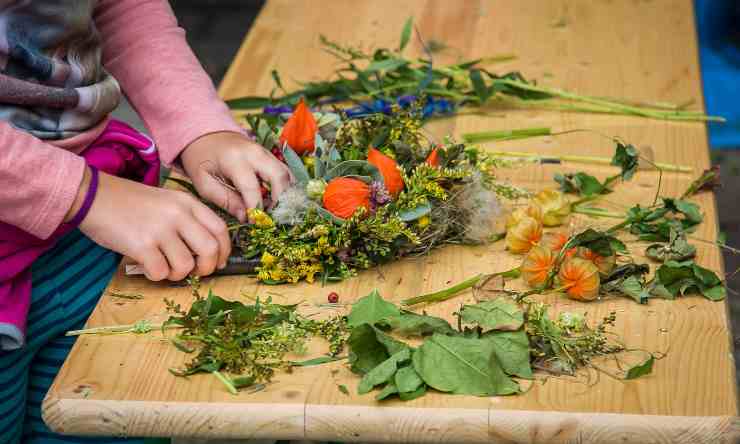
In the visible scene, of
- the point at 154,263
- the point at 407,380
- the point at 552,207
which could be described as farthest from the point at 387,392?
the point at 552,207

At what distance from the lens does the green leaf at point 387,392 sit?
100 centimetres

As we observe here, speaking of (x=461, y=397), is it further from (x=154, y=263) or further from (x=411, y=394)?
(x=154, y=263)

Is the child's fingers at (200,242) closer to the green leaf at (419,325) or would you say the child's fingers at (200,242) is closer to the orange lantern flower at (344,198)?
the orange lantern flower at (344,198)

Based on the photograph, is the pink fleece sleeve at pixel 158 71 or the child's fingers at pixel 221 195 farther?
the pink fleece sleeve at pixel 158 71

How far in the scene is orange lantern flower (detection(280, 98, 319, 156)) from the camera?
1.39m

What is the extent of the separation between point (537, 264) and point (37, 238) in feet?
2.05

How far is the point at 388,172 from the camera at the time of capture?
1273 millimetres

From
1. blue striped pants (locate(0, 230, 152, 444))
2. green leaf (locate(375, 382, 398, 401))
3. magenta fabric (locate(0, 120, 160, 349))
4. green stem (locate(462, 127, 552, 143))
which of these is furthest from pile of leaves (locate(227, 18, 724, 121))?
green leaf (locate(375, 382, 398, 401))

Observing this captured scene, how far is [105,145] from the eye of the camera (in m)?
1.39

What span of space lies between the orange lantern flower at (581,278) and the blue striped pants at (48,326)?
2.21ft

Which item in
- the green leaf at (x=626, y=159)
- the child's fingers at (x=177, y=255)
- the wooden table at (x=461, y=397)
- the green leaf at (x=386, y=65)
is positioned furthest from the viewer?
the green leaf at (x=386, y=65)

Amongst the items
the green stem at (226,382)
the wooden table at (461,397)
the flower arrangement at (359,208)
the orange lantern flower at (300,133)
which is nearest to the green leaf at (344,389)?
the wooden table at (461,397)

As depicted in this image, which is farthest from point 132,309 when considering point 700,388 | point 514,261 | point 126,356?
point 700,388

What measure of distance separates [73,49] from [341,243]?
1.48 feet
